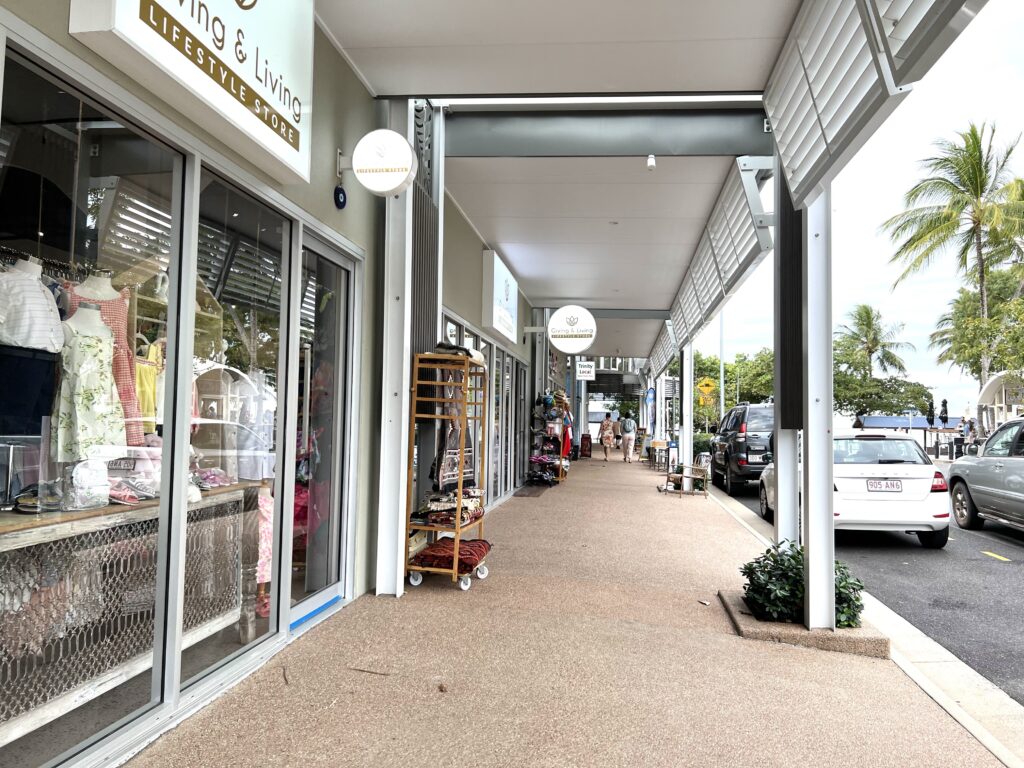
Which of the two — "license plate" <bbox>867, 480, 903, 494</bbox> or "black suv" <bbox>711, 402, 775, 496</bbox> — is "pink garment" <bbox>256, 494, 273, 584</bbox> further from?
"black suv" <bbox>711, 402, 775, 496</bbox>

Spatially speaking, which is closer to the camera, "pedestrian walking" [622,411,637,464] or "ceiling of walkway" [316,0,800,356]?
"ceiling of walkway" [316,0,800,356]

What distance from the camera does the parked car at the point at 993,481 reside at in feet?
24.3

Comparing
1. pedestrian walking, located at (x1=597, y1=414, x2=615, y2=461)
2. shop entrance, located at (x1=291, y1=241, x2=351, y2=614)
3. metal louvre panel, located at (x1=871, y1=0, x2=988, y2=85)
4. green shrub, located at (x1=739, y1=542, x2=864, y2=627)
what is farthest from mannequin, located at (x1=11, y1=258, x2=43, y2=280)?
pedestrian walking, located at (x1=597, y1=414, x2=615, y2=461)

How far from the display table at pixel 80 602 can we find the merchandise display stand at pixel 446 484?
193 centimetres

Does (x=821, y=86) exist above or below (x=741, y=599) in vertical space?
above

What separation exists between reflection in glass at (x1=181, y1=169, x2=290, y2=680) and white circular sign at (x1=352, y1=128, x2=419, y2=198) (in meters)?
0.57

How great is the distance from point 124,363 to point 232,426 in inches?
31.1

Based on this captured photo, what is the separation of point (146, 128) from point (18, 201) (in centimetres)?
51

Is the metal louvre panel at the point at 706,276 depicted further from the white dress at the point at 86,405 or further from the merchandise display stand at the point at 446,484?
the white dress at the point at 86,405

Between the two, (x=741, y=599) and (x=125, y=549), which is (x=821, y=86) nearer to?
(x=741, y=599)

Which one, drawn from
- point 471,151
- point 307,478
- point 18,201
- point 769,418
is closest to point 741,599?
point 307,478

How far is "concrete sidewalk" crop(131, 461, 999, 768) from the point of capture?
8.82 ft

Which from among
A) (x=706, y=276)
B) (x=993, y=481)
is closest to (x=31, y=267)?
(x=993, y=481)

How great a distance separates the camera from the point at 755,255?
7367 millimetres
